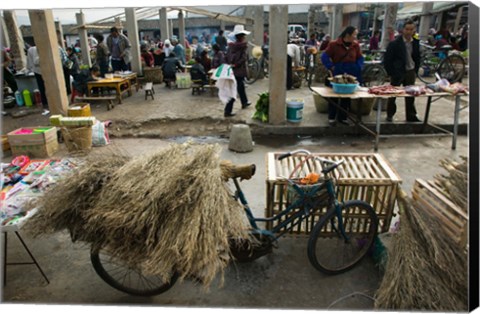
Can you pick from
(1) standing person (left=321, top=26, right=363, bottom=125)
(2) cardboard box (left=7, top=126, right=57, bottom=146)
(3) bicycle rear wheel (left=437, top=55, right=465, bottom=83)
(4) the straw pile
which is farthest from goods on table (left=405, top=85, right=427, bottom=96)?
(2) cardboard box (left=7, top=126, right=57, bottom=146)

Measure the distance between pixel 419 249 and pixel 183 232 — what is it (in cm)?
173

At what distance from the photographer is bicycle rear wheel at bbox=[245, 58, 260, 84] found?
11352 mm

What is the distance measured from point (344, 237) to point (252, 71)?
9.40 m

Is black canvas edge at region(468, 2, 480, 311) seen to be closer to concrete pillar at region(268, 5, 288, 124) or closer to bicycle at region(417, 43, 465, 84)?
concrete pillar at region(268, 5, 288, 124)

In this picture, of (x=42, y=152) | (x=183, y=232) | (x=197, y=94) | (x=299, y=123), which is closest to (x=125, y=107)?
(x=197, y=94)

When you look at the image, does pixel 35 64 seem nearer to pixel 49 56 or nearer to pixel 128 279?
pixel 49 56

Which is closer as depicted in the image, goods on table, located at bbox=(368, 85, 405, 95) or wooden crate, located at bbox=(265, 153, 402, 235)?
wooden crate, located at bbox=(265, 153, 402, 235)

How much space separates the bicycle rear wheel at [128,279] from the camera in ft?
8.40

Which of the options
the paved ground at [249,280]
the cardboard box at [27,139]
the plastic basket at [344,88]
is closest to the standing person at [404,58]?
the plastic basket at [344,88]

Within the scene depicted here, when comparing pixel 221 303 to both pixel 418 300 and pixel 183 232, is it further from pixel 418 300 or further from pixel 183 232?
pixel 418 300

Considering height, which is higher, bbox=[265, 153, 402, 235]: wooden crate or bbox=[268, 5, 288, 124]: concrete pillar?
bbox=[268, 5, 288, 124]: concrete pillar

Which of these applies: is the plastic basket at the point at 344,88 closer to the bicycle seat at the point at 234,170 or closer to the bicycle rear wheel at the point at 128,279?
the bicycle seat at the point at 234,170

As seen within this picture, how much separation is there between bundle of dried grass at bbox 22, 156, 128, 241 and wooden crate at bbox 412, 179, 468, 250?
245 centimetres

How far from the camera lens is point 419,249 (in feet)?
7.79
